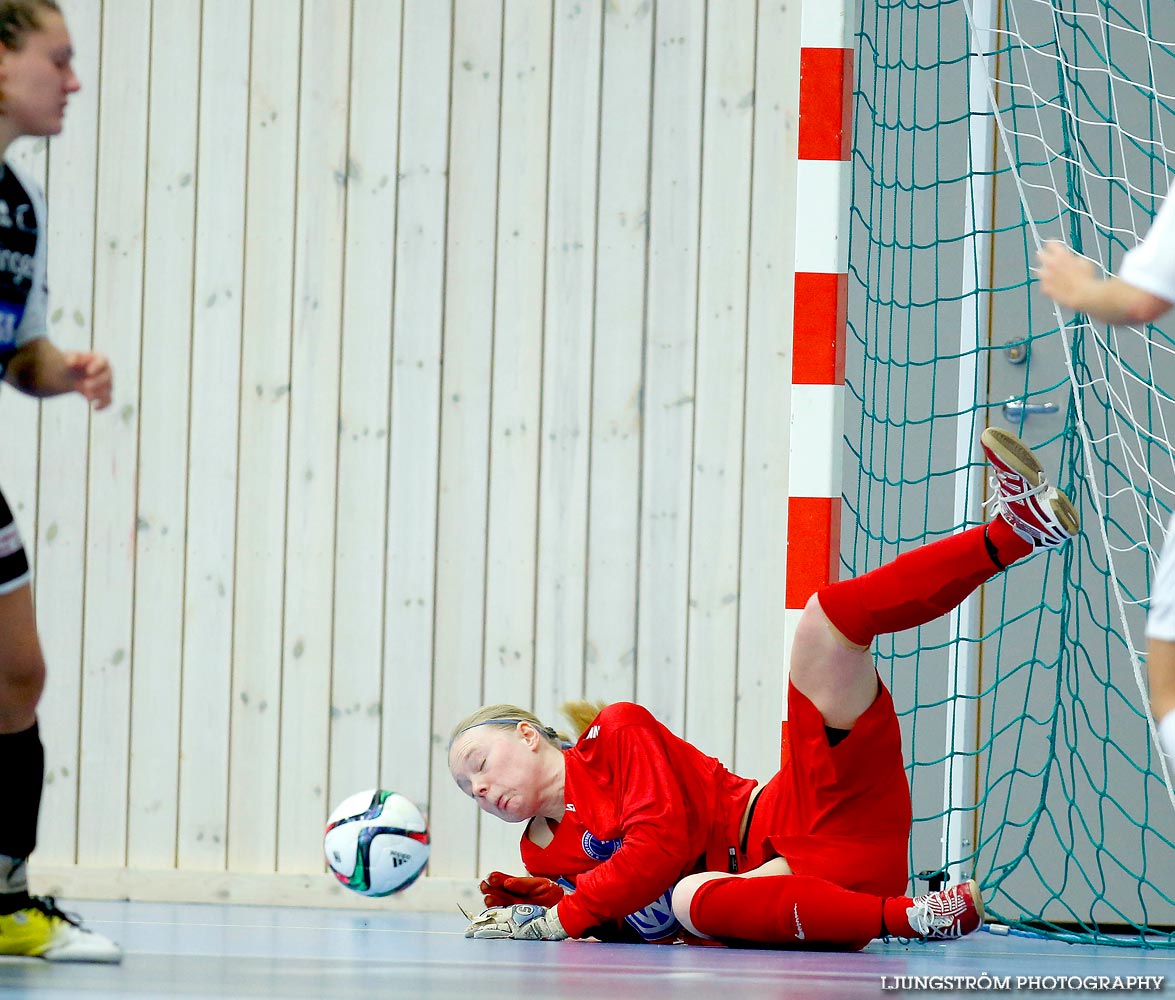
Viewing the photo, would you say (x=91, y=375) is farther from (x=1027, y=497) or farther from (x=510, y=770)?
(x=1027, y=497)

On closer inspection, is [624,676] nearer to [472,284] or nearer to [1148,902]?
[472,284]

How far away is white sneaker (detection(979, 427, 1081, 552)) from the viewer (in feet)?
7.48

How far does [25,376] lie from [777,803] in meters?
1.45

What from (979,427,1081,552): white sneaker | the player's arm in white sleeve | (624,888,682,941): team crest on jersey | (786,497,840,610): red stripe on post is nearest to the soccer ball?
(624,888,682,941): team crest on jersey

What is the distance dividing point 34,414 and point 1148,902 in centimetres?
294

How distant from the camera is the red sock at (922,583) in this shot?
2346 mm

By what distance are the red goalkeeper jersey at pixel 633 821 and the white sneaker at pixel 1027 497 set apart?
72cm

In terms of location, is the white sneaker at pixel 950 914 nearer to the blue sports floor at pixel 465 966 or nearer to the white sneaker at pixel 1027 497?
the blue sports floor at pixel 465 966

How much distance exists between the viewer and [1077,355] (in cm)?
335

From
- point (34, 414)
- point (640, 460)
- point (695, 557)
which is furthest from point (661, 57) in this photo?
point (34, 414)

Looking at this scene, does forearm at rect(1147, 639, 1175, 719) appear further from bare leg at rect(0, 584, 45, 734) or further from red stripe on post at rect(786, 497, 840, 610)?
red stripe on post at rect(786, 497, 840, 610)

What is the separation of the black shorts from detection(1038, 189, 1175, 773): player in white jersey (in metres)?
1.23

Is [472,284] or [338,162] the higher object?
[338,162]

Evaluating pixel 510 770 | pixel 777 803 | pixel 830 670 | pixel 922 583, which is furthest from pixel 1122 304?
pixel 510 770
